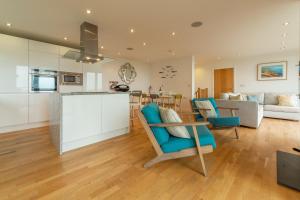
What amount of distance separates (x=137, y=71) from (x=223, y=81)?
4.22 m

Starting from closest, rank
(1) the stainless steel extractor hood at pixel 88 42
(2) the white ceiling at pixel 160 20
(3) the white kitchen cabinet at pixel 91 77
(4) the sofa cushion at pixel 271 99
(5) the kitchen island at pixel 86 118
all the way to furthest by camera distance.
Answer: (5) the kitchen island at pixel 86 118 → (2) the white ceiling at pixel 160 20 → (1) the stainless steel extractor hood at pixel 88 42 → (3) the white kitchen cabinet at pixel 91 77 → (4) the sofa cushion at pixel 271 99

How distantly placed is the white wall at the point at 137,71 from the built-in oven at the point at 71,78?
4.55 ft

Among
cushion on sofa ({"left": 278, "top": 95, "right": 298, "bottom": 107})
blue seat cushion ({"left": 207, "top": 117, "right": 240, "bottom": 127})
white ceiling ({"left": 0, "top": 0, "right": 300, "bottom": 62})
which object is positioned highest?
white ceiling ({"left": 0, "top": 0, "right": 300, "bottom": 62})

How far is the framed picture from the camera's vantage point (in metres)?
5.61

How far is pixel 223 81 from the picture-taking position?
7074 millimetres

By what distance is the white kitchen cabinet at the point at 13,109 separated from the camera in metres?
3.35

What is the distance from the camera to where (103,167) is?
1866mm

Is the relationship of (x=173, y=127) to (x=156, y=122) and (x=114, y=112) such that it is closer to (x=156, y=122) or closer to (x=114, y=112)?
(x=156, y=122)

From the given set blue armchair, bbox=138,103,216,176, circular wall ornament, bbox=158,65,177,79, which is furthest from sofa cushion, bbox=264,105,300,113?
blue armchair, bbox=138,103,216,176

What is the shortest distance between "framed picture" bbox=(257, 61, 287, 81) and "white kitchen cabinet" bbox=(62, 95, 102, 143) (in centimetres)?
650

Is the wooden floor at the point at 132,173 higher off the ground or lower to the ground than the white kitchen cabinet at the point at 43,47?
lower

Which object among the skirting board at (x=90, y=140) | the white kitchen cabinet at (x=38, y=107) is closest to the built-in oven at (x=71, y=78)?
the white kitchen cabinet at (x=38, y=107)

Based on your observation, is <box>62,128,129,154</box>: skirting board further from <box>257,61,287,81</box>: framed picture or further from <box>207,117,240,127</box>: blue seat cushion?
<box>257,61,287,81</box>: framed picture

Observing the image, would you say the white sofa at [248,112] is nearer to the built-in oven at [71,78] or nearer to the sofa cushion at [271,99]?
the sofa cushion at [271,99]
